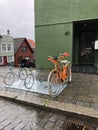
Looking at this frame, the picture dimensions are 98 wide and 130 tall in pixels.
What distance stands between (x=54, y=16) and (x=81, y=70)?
3195mm

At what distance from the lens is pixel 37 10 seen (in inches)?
259

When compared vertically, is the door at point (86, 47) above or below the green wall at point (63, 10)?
below

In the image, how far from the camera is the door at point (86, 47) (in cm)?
662

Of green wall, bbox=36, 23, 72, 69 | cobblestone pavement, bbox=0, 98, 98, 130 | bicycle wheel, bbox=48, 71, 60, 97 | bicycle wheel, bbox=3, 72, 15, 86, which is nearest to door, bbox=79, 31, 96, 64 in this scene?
green wall, bbox=36, 23, 72, 69

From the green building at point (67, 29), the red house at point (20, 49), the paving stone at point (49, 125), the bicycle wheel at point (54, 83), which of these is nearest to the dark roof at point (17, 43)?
the red house at point (20, 49)

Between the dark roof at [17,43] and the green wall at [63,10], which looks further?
the dark roof at [17,43]

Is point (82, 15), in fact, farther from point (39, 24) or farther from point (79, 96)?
point (79, 96)

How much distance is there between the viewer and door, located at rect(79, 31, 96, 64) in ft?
21.7

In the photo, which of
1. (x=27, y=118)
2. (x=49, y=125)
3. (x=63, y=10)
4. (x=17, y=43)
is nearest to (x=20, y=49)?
(x=17, y=43)

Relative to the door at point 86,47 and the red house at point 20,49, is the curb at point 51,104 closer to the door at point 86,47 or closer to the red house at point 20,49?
the door at point 86,47

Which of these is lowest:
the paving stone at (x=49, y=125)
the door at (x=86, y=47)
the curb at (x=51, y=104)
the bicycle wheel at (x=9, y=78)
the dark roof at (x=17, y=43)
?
the paving stone at (x=49, y=125)

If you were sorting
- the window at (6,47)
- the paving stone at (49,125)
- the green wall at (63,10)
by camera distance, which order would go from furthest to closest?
the window at (6,47), the green wall at (63,10), the paving stone at (49,125)

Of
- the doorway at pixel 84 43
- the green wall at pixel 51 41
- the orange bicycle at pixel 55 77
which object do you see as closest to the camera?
the orange bicycle at pixel 55 77

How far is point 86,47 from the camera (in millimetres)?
6805
